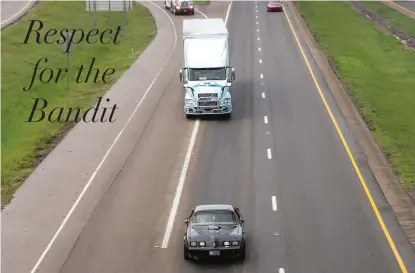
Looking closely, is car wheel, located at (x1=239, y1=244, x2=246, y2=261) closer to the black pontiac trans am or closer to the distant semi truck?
the black pontiac trans am

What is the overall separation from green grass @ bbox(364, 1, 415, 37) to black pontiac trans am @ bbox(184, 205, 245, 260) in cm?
5250

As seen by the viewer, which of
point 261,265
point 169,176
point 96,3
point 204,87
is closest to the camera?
point 261,265

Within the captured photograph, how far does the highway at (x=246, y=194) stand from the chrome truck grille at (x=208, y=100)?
0.94m

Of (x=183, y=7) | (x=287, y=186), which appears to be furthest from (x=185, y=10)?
(x=287, y=186)

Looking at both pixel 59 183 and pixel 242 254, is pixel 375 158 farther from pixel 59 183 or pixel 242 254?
pixel 59 183

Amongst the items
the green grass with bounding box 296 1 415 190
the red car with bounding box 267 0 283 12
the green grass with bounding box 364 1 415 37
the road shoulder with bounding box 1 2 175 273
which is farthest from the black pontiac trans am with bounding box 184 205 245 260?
the red car with bounding box 267 0 283 12

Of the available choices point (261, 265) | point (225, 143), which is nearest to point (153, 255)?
point (261, 265)

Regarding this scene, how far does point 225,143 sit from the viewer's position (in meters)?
35.5

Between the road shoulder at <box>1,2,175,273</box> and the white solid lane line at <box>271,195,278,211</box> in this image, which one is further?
the white solid lane line at <box>271,195,278,211</box>

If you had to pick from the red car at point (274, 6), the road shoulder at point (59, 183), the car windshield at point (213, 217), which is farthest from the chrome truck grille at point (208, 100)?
the red car at point (274, 6)

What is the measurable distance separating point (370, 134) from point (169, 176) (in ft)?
36.6

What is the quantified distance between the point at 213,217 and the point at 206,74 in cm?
1759

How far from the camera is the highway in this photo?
75.3ft

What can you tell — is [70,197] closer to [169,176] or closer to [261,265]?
[169,176]
